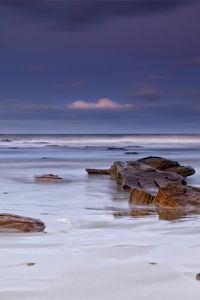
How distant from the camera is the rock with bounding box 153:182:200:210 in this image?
31.7 ft

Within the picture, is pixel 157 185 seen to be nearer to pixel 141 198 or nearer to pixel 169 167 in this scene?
pixel 141 198

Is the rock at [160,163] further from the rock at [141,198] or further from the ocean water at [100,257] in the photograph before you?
the ocean water at [100,257]

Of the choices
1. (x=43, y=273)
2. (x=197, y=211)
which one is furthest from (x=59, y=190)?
(x=43, y=273)

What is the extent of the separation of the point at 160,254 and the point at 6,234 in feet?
6.51

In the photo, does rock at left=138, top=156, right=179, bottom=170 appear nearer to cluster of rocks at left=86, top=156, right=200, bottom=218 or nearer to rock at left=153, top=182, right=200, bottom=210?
Result: cluster of rocks at left=86, top=156, right=200, bottom=218

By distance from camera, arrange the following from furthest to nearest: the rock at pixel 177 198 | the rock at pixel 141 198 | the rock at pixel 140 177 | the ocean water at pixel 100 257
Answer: the rock at pixel 140 177
the rock at pixel 141 198
the rock at pixel 177 198
the ocean water at pixel 100 257

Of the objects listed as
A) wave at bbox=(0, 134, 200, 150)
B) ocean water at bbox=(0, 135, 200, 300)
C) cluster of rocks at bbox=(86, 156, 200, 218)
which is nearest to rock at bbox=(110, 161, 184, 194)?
cluster of rocks at bbox=(86, 156, 200, 218)

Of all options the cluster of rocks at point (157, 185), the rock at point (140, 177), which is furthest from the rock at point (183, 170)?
the rock at point (140, 177)

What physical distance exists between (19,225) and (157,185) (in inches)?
274

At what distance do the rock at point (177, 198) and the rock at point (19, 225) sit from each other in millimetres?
3160

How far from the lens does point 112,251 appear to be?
5957 millimetres

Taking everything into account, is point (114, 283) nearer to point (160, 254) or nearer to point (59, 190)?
point (160, 254)

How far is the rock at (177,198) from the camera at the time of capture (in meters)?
9.66

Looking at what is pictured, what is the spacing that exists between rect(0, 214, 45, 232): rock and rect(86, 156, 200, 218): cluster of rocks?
2450 mm
